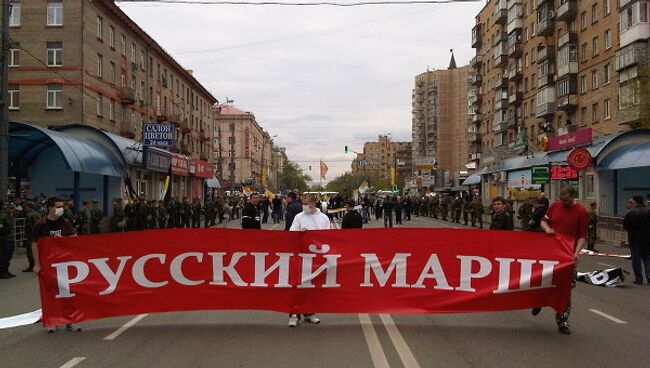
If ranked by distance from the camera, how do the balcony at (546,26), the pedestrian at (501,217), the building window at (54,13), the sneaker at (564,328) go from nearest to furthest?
the sneaker at (564,328)
the pedestrian at (501,217)
the building window at (54,13)
the balcony at (546,26)

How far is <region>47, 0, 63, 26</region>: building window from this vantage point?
134ft

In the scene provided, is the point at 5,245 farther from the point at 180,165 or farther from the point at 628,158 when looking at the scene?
the point at 628,158

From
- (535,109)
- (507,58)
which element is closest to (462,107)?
(507,58)

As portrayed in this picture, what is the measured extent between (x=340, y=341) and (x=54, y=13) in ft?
132

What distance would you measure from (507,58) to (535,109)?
429 inches

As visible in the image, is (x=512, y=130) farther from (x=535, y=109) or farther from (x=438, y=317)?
(x=438, y=317)

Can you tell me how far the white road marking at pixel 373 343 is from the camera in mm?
6555

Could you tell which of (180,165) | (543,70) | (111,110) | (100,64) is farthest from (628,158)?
(111,110)

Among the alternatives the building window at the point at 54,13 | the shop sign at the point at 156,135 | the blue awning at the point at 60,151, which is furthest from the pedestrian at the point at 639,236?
the building window at the point at 54,13

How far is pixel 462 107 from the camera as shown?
467ft

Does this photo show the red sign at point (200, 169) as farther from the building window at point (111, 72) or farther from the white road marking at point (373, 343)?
the white road marking at point (373, 343)

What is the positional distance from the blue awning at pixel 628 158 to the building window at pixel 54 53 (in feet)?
110

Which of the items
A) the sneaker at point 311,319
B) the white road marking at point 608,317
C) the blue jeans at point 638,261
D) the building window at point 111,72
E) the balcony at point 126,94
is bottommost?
the white road marking at point 608,317

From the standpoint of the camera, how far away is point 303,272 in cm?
853
